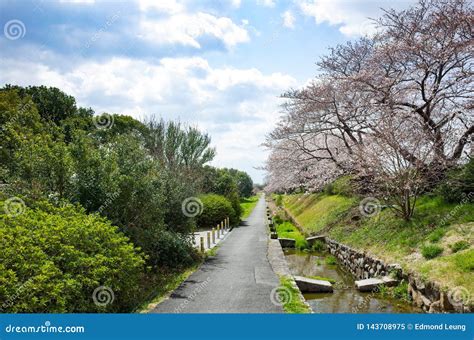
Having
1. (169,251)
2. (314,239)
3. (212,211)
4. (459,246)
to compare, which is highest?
(212,211)

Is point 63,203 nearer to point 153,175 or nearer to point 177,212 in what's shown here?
point 153,175

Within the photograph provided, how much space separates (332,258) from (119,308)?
11.0 m

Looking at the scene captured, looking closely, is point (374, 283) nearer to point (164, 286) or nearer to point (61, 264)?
point (164, 286)

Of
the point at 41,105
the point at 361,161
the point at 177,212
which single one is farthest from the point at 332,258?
the point at 41,105

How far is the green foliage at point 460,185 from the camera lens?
13980mm

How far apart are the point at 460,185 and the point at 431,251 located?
397 cm

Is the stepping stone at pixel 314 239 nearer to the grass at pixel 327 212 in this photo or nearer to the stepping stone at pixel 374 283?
the grass at pixel 327 212

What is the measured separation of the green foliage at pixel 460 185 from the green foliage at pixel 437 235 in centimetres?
213

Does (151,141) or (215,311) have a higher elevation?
(151,141)

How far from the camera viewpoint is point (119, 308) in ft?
29.1

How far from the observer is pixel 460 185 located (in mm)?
14094

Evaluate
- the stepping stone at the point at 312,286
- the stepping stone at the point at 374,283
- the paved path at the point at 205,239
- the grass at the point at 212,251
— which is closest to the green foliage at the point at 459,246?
the stepping stone at the point at 374,283

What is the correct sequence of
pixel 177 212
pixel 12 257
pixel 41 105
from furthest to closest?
pixel 41 105
pixel 177 212
pixel 12 257

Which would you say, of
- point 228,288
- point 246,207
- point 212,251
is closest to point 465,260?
point 228,288
